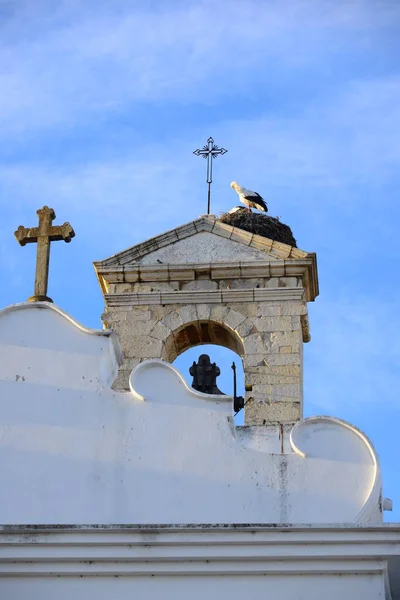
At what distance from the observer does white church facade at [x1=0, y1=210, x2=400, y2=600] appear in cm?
1195

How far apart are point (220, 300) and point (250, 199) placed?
2336 mm

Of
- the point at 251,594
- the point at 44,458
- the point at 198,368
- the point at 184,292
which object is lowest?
the point at 251,594

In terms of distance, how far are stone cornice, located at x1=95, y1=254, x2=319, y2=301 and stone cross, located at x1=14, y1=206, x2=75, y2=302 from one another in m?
3.70

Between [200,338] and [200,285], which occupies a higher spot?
[200,285]

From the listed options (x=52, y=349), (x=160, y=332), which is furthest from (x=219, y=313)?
(x=52, y=349)

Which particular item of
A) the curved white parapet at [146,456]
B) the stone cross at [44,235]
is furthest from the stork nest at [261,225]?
the curved white parapet at [146,456]

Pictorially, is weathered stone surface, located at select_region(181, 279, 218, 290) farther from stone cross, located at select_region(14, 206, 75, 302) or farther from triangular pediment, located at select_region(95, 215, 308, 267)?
stone cross, located at select_region(14, 206, 75, 302)

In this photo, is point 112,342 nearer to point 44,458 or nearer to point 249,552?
point 44,458

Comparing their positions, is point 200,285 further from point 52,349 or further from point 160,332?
point 52,349

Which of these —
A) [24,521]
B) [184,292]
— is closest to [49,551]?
[24,521]

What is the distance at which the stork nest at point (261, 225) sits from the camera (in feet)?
61.4

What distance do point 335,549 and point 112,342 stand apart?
205 centimetres

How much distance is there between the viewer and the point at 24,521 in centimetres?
1244

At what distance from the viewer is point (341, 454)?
12.5 metres
